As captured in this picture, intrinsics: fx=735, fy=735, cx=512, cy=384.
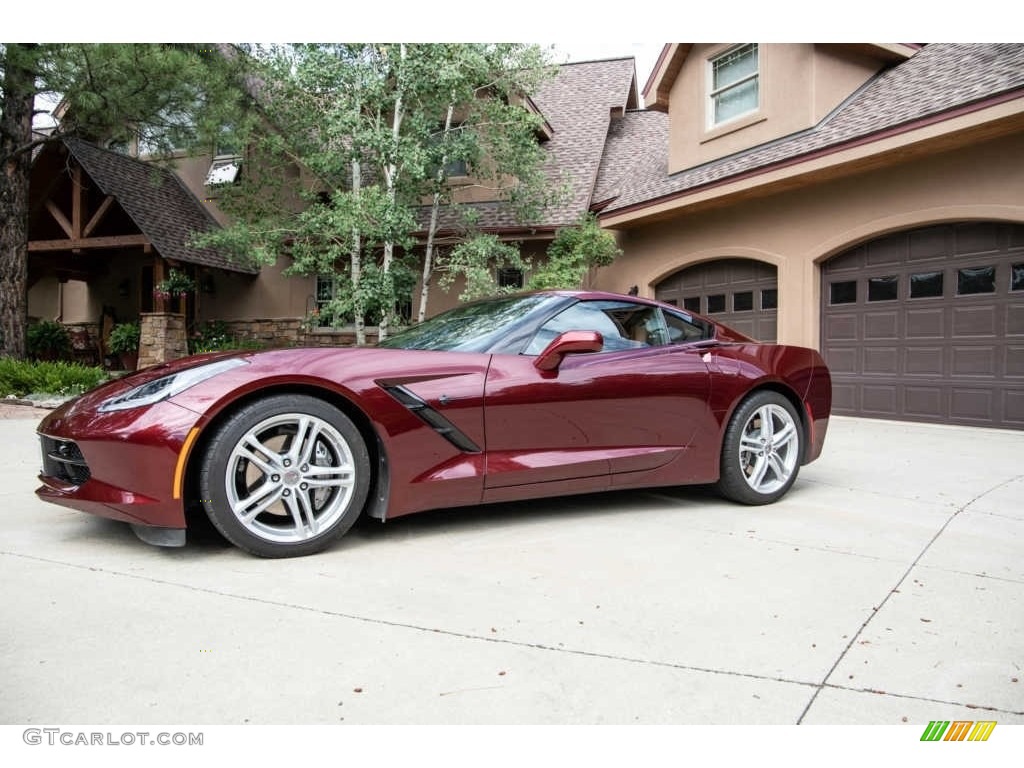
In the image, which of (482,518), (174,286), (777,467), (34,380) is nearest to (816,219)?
(777,467)

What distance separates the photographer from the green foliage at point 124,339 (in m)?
14.8

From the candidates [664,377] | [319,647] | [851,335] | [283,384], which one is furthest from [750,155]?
[319,647]

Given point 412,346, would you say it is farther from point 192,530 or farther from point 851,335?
point 851,335

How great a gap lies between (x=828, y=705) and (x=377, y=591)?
1.55m

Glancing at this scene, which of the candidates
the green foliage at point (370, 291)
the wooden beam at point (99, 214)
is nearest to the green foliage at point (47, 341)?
the wooden beam at point (99, 214)

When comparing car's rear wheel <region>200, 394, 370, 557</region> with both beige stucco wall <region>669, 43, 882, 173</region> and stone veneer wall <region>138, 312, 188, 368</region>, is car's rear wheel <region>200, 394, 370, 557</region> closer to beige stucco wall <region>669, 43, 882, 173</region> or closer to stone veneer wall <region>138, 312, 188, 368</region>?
beige stucco wall <region>669, 43, 882, 173</region>

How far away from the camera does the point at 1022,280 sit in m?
7.91

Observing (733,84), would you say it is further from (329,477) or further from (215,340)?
(215,340)

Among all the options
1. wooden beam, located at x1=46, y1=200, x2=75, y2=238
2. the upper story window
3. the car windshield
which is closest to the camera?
the car windshield

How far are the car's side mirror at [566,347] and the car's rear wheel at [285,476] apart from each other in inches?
37.8

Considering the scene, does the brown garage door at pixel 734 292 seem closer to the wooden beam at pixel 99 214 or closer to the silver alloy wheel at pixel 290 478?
the silver alloy wheel at pixel 290 478

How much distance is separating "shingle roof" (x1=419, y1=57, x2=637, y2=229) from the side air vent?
29.5ft

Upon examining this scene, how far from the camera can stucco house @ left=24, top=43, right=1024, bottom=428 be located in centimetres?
812

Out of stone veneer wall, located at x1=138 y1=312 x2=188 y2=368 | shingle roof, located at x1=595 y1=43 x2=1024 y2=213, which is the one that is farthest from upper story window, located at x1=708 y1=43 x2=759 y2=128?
stone veneer wall, located at x1=138 y1=312 x2=188 y2=368
